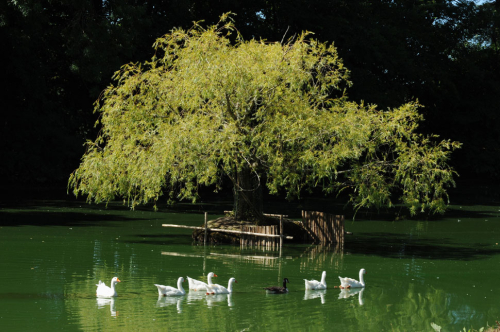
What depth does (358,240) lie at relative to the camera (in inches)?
1110

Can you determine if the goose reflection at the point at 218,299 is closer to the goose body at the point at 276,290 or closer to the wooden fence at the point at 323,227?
the goose body at the point at 276,290

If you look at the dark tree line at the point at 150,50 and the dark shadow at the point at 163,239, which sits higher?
the dark tree line at the point at 150,50

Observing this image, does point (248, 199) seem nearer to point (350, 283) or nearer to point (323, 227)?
point (323, 227)

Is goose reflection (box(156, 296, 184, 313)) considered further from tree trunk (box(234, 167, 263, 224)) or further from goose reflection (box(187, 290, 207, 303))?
tree trunk (box(234, 167, 263, 224))

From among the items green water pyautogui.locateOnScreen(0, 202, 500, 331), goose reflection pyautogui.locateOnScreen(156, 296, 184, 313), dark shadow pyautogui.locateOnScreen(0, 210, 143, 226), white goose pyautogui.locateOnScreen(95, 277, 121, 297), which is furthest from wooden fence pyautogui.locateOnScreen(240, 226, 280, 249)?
white goose pyautogui.locateOnScreen(95, 277, 121, 297)

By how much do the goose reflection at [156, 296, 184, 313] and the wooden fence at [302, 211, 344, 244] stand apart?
10.9 m

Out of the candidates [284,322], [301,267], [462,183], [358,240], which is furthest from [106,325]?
[462,183]

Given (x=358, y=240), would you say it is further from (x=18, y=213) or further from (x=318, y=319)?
(x=18, y=213)

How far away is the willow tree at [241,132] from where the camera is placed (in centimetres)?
2286

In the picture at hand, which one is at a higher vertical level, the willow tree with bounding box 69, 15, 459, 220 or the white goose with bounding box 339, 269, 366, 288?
the willow tree with bounding box 69, 15, 459, 220

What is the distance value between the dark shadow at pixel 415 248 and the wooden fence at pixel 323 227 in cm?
59

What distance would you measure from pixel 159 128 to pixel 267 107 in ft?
12.0

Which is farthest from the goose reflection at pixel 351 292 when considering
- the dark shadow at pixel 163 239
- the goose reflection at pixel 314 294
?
the dark shadow at pixel 163 239

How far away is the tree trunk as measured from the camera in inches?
1022
